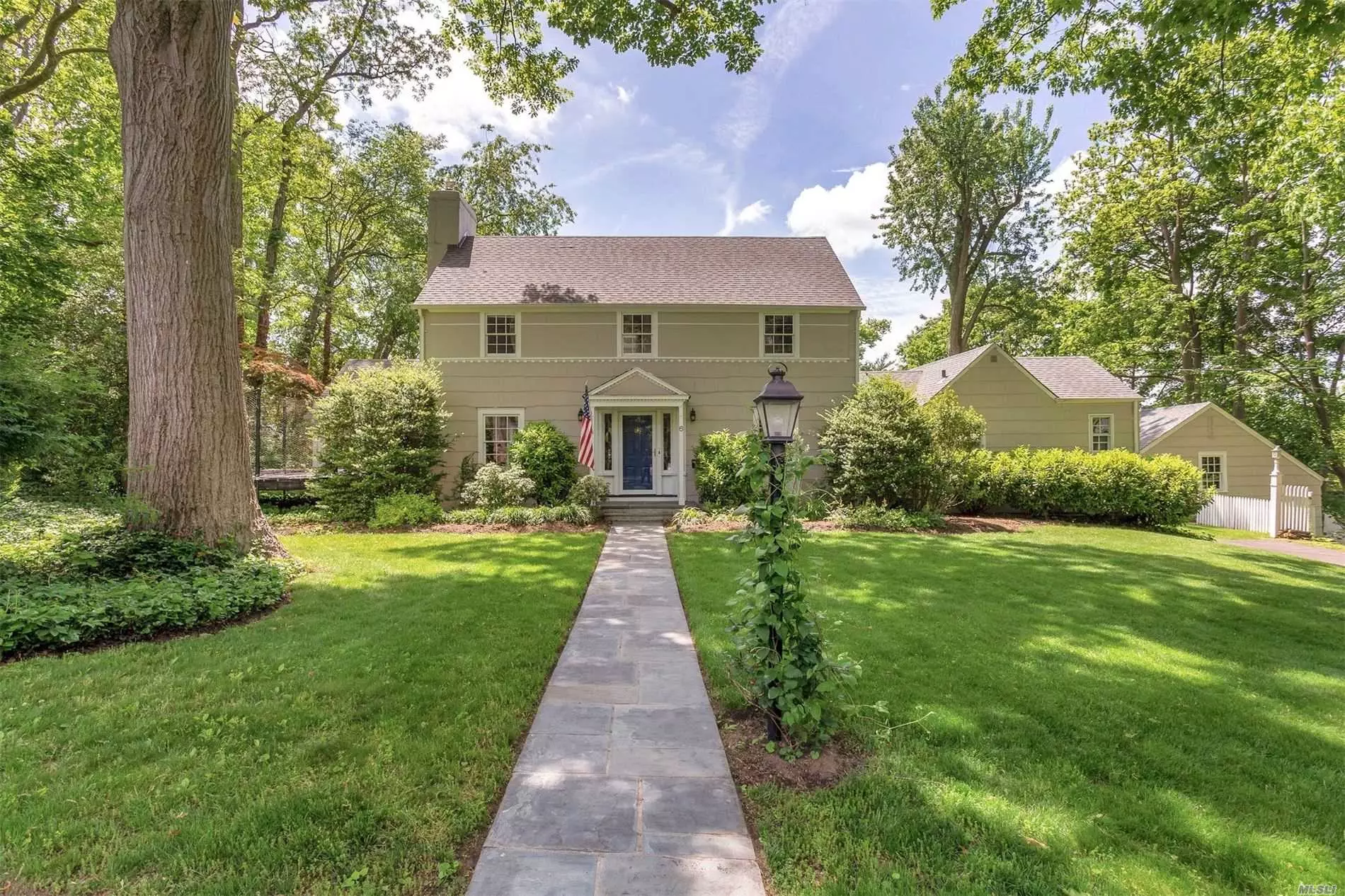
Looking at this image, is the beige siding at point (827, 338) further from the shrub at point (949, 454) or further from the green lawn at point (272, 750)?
the green lawn at point (272, 750)

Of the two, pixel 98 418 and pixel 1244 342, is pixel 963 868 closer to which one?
pixel 98 418

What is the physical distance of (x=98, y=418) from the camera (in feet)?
34.2

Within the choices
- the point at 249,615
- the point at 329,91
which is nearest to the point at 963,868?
the point at 249,615

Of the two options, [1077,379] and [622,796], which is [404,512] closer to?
[622,796]

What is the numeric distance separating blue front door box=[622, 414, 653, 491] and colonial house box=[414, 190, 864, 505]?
1.0 inches

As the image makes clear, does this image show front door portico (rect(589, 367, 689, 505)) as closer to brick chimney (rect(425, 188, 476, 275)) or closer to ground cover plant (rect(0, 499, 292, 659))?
brick chimney (rect(425, 188, 476, 275))

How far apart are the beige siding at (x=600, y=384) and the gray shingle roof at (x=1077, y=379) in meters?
6.90

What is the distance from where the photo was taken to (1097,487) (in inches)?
476

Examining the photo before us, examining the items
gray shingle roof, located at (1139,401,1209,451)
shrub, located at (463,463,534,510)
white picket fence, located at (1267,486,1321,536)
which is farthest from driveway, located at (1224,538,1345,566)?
shrub, located at (463,463,534,510)

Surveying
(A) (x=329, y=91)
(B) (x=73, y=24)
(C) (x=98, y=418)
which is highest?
(A) (x=329, y=91)

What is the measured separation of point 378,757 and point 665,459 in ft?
35.3

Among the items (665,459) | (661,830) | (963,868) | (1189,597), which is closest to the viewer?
(963,868)

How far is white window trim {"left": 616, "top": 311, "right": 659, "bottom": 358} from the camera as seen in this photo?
13.5m

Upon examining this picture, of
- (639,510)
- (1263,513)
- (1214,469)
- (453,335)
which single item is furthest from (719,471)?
(1214,469)
